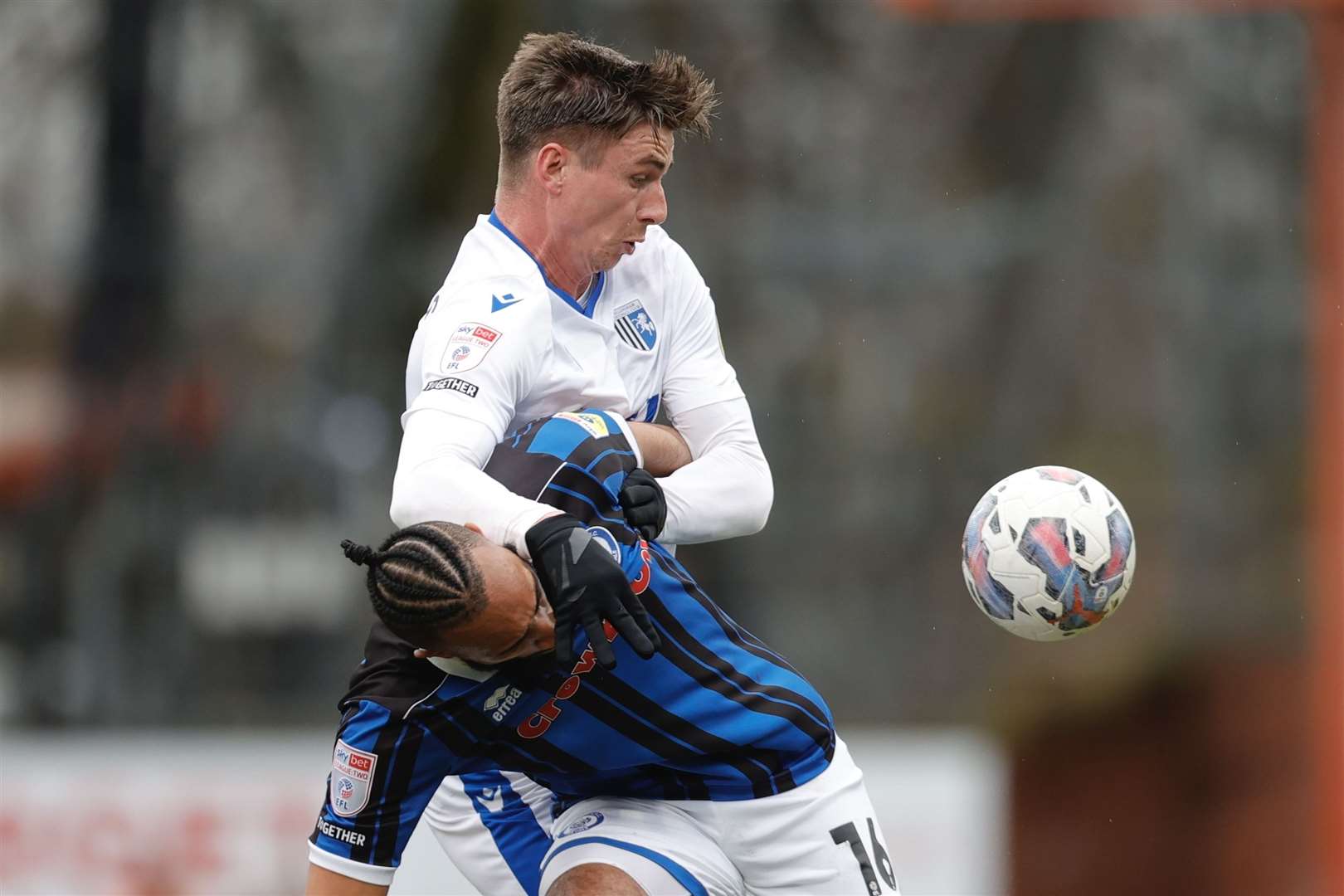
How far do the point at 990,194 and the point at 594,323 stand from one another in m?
13.9

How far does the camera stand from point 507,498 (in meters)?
3.81

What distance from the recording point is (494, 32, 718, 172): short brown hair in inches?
167

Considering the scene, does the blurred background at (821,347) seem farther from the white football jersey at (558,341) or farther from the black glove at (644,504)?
the black glove at (644,504)

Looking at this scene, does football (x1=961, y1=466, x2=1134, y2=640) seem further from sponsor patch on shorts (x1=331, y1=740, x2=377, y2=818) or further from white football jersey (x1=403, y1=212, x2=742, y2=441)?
sponsor patch on shorts (x1=331, y1=740, x2=377, y2=818)

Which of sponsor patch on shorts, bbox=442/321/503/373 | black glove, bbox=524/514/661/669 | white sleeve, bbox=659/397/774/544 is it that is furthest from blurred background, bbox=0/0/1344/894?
black glove, bbox=524/514/661/669

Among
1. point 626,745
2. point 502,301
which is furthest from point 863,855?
point 502,301

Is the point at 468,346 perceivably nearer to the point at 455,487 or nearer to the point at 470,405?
the point at 470,405

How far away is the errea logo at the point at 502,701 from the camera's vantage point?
4168 millimetres

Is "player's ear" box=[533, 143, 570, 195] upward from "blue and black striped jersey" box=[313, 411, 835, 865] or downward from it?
upward

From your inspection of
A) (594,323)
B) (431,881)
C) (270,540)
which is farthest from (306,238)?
(594,323)

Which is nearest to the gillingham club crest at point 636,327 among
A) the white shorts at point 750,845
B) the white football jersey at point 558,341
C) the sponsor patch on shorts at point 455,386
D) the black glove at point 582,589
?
the white football jersey at point 558,341

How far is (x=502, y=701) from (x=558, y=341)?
0.82 meters

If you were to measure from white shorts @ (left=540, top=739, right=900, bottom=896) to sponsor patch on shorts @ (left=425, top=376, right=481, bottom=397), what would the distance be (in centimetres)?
110

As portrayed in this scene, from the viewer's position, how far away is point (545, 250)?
432cm
